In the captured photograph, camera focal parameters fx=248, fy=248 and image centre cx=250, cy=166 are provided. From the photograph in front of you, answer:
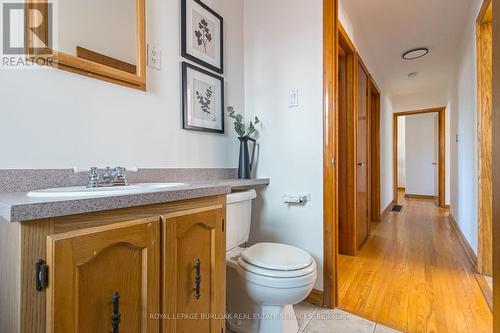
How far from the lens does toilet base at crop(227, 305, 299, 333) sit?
4.07 ft

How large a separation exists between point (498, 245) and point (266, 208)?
121 centimetres

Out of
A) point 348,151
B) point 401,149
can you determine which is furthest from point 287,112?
point 401,149

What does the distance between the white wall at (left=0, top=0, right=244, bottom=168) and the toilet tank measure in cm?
36

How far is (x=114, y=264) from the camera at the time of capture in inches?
27.9

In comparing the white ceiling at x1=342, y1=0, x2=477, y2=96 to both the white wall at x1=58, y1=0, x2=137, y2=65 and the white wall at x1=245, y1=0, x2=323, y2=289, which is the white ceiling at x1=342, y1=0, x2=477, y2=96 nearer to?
the white wall at x1=245, y1=0, x2=323, y2=289

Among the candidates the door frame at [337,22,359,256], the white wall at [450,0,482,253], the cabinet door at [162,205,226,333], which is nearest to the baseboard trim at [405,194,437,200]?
the white wall at [450,0,482,253]

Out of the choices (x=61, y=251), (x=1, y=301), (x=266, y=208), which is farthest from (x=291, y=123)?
(x=1, y=301)

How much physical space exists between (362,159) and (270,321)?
2213 millimetres

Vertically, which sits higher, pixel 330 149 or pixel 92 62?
pixel 92 62

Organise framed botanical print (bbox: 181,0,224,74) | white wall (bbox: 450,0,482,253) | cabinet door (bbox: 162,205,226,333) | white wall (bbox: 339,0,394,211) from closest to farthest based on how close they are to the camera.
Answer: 1. cabinet door (bbox: 162,205,226,333)
2. framed botanical print (bbox: 181,0,224,74)
3. white wall (bbox: 450,0,482,253)
4. white wall (bbox: 339,0,394,211)

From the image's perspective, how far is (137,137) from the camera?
1.24 meters

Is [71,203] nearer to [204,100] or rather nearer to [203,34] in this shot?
[204,100]

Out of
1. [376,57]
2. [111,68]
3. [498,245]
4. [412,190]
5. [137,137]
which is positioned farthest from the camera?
[412,190]

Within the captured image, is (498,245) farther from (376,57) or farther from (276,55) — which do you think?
(376,57)
